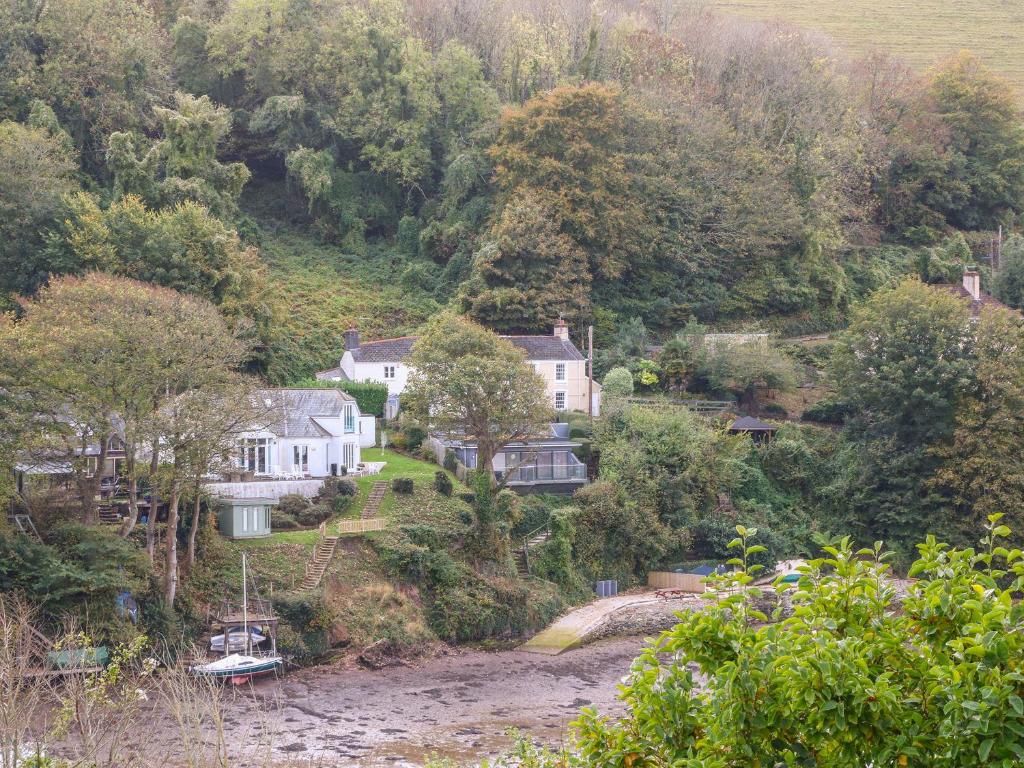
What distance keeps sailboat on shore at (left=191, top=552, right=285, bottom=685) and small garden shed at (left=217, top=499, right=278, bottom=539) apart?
2069mm

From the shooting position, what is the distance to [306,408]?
1594 inches

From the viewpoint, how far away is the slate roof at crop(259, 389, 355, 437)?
125 ft

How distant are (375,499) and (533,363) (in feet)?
38.0

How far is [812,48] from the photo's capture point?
73.6 metres

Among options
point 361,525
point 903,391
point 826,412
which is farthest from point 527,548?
point 826,412

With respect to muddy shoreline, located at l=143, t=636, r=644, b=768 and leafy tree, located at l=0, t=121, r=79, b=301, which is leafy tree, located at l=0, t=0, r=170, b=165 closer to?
leafy tree, located at l=0, t=121, r=79, b=301

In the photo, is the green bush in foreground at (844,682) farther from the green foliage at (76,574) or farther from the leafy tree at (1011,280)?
the leafy tree at (1011,280)

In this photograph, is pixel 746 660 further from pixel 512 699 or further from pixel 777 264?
pixel 777 264

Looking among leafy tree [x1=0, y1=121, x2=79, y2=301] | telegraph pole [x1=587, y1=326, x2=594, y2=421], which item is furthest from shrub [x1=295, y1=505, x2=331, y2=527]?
leafy tree [x1=0, y1=121, x2=79, y2=301]

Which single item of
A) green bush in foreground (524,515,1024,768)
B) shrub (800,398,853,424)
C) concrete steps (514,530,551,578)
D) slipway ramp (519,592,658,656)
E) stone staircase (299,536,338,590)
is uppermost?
green bush in foreground (524,515,1024,768)

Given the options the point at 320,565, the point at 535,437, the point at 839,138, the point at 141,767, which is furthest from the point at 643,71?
the point at 141,767

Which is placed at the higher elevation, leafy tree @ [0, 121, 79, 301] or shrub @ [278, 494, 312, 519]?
leafy tree @ [0, 121, 79, 301]

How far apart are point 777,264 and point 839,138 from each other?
1079cm

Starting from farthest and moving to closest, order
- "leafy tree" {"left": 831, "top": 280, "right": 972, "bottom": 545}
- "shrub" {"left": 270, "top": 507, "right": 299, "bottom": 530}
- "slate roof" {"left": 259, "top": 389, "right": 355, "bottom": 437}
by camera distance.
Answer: "leafy tree" {"left": 831, "top": 280, "right": 972, "bottom": 545} < "slate roof" {"left": 259, "top": 389, "right": 355, "bottom": 437} < "shrub" {"left": 270, "top": 507, "right": 299, "bottom": 530}
